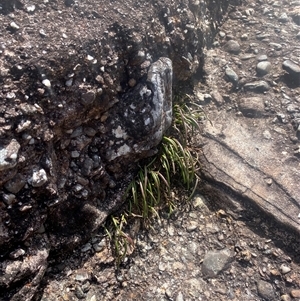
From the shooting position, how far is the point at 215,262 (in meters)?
2.75

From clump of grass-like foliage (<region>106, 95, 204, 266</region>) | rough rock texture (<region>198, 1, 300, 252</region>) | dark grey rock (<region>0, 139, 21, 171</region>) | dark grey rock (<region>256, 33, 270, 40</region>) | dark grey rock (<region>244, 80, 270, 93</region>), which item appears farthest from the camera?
dark grey rock (<region>256, 33, 270, 40</region>)

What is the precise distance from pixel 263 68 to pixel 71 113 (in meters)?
2.04

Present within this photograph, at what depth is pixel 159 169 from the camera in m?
2.85

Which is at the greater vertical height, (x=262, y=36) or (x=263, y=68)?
(x=262, y=36)

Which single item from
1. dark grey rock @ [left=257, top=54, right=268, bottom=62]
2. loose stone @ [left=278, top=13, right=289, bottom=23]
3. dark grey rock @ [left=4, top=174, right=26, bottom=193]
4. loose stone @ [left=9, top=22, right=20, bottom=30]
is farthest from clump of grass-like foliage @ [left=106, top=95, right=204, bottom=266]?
loose stone @ [left=278, top=13, right=289, bottom=23]

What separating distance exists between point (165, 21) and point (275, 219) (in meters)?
1.64

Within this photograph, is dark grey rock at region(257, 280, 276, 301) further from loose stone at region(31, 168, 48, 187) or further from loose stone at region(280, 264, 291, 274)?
loose stone at region(31, 168, 48, 187)

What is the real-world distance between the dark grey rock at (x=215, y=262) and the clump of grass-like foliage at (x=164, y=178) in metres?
0.43

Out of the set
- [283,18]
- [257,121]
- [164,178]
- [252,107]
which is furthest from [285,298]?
[283,18]

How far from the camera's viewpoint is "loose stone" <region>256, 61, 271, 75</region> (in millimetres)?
3582

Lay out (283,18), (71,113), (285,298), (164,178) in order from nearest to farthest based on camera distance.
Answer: (71,113) < (285,298) < (164,178) < (283,18)

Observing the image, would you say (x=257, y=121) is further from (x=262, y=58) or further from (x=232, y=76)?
(x=262, y=58)

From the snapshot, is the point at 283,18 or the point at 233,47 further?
the point at 283,18

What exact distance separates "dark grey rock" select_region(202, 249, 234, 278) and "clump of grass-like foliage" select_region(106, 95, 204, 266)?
0.43 m
